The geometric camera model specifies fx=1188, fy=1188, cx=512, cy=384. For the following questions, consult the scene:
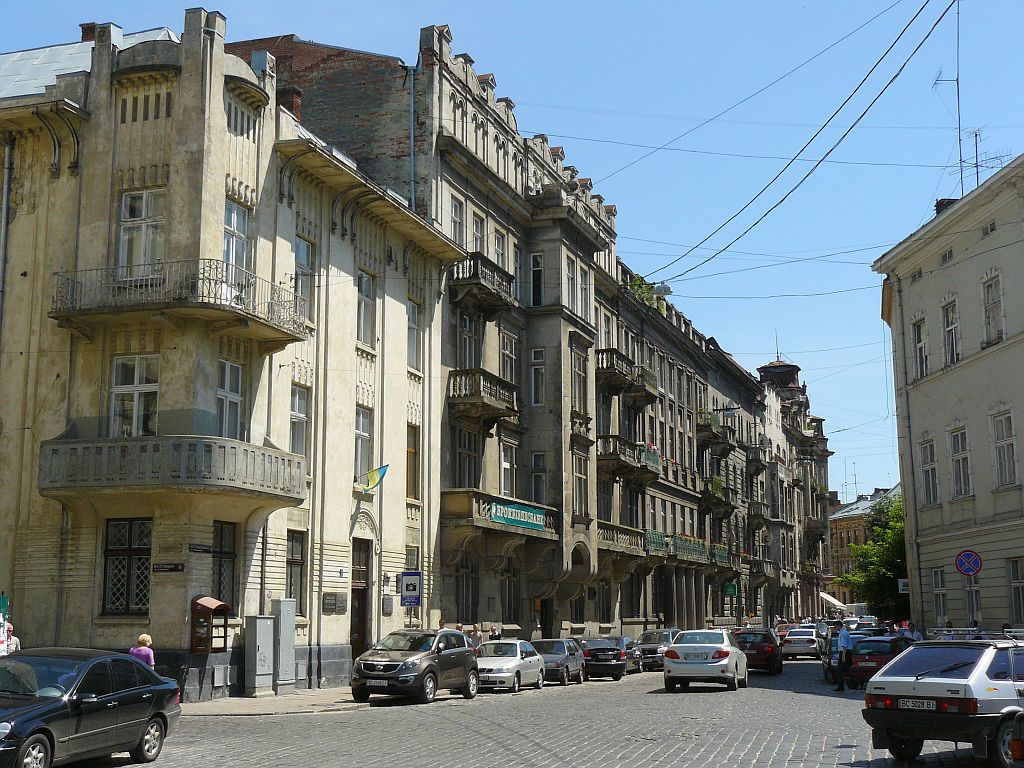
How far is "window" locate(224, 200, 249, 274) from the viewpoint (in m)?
27.1

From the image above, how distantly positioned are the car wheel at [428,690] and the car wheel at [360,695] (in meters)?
1.12

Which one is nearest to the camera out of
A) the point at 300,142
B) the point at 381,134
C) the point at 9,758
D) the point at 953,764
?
the point at 9,758

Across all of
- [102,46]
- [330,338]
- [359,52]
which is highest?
[359,52]

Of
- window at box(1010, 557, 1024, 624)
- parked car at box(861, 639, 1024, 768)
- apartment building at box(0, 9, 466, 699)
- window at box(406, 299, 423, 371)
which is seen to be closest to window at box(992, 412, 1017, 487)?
window at box(1010, 557, 1024, 624)

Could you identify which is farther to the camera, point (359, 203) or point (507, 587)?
point (507, 587)

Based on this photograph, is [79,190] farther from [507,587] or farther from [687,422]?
[687,422]

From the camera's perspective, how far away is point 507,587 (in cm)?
4122

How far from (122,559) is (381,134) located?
1746 centimetres

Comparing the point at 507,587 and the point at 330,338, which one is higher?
Result: the point at 330,338

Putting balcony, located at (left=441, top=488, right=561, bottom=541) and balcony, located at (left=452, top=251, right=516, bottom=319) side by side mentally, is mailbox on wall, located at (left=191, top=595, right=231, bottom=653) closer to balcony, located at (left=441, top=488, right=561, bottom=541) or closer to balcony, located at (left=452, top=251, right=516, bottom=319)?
balcony, located at (left=441, top=488, right=561, bottom=541)

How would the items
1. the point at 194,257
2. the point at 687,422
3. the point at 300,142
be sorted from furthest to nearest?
1. the point at 687,422
2. the point at 300,142
3. the point at 194,257

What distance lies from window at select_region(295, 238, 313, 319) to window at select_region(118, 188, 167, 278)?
13.7ft

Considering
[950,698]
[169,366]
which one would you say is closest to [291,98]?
[169,366]

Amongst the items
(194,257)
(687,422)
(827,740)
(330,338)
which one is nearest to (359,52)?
(330,338)
